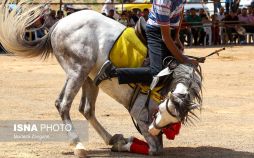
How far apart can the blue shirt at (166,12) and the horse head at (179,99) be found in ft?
1.83

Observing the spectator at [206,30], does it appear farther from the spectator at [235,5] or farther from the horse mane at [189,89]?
the horse mane at [189,89]

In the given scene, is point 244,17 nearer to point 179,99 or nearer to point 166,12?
point 166,12

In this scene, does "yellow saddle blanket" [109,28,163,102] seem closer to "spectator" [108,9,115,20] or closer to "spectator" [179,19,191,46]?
"spectator" [108,9,115,20]

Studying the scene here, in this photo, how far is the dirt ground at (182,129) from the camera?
8.27 meters

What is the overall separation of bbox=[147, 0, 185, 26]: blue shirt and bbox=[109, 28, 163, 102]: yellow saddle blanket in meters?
0.34

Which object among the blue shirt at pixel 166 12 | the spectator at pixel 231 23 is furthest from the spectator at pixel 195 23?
the blue shirt at pixel 166 12

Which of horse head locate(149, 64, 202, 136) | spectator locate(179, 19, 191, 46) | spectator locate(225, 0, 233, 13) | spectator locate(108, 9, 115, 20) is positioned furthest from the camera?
spectator locate(225, 0, 233, 13)

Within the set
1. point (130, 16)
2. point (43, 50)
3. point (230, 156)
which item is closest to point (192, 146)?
point (230, 156)

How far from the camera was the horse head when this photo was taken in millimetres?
7738

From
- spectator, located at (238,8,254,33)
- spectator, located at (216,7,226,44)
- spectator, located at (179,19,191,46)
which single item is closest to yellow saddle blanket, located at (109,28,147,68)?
spectator, located at (179,19,191,46)

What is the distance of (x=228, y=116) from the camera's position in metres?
10.8

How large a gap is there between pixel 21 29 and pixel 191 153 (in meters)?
2.61

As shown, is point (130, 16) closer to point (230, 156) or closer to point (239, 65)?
point (239, 65)

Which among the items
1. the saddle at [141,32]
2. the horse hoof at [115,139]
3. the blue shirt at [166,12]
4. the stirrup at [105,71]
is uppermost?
the blue shirt at [166,12]
